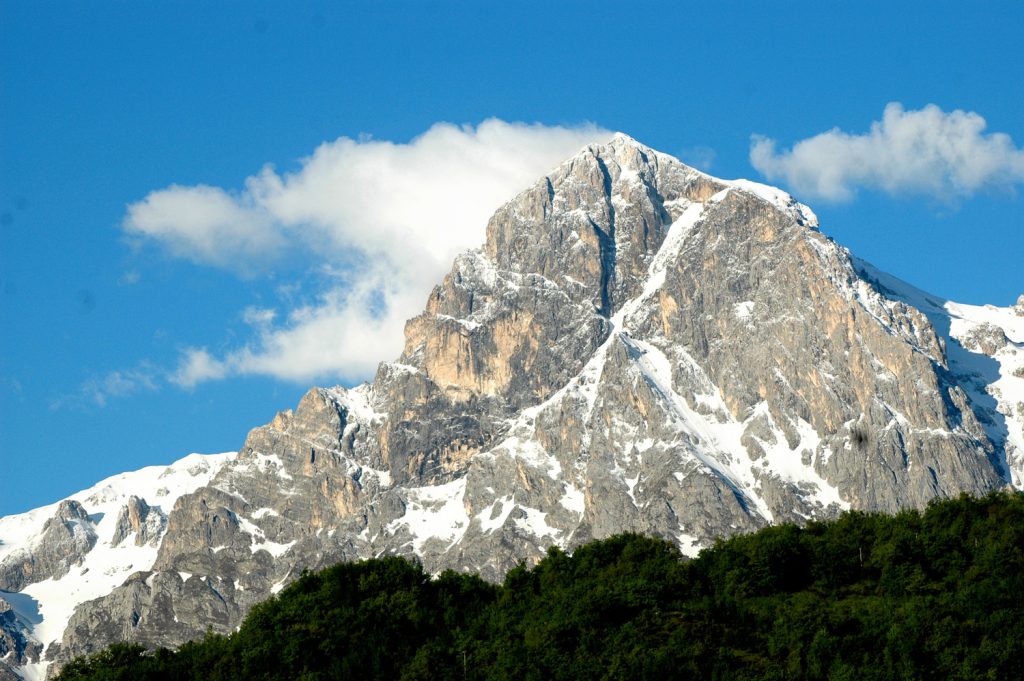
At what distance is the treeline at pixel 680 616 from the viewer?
148 metres

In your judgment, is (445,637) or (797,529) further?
(797,529)

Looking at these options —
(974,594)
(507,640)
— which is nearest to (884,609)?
(974,594)

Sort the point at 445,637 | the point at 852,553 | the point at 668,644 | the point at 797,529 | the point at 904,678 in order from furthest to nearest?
the point at 797,529, the point at 852,553, the point at 445,637, the point at 668,644, the point at 904,678

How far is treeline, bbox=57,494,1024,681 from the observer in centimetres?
14762

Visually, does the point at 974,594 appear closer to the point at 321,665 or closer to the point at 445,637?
the point at 445,637

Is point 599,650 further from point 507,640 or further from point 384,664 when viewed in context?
point 384,664

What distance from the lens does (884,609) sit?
155875 millimetres

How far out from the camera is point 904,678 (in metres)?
142

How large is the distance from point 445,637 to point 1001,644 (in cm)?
4993

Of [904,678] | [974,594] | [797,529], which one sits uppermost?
[797,529]

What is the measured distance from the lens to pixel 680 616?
160250 mm

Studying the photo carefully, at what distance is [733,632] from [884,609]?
1339cm

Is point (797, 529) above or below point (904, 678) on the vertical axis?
above

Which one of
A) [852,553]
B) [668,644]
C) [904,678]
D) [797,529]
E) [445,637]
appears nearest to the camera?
[904,678]
